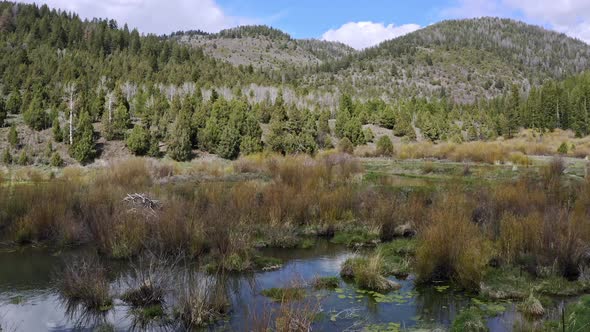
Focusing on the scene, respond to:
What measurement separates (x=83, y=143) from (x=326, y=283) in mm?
28876

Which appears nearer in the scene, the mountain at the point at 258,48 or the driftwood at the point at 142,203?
the driftwood at the point at 142,203

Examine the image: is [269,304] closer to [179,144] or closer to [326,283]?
[326,283]

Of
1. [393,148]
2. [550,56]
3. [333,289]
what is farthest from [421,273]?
[550,56]

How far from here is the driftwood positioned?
13172 mm

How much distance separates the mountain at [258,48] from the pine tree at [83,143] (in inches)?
4201

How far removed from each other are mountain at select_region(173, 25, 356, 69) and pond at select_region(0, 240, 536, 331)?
13254 cm

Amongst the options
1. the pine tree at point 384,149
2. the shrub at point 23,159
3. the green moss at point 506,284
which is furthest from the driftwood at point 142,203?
the pine tree at point 384,149

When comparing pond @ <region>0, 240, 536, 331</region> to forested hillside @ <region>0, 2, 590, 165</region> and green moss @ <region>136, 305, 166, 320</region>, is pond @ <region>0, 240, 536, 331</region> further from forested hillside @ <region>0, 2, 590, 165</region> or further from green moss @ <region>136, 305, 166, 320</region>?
forested hillside @ <region>0, 2, 590, 165</region>

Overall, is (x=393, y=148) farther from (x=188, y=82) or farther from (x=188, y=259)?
(x=188, y=259)

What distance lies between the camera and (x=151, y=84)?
170 ft

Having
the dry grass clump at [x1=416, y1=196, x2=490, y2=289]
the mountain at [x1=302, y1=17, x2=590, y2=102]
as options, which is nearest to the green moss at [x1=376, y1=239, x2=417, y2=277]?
the dry grass clump at [x1=416, y1=196, x2=490, y2=289]

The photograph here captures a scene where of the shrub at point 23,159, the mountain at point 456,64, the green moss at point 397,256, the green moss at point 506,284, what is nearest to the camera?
the green moss at point 506,284

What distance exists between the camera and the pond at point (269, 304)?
798 cm

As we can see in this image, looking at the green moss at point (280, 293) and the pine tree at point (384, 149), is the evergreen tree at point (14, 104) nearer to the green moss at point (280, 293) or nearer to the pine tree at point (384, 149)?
the pine tree at point (384, 149)
